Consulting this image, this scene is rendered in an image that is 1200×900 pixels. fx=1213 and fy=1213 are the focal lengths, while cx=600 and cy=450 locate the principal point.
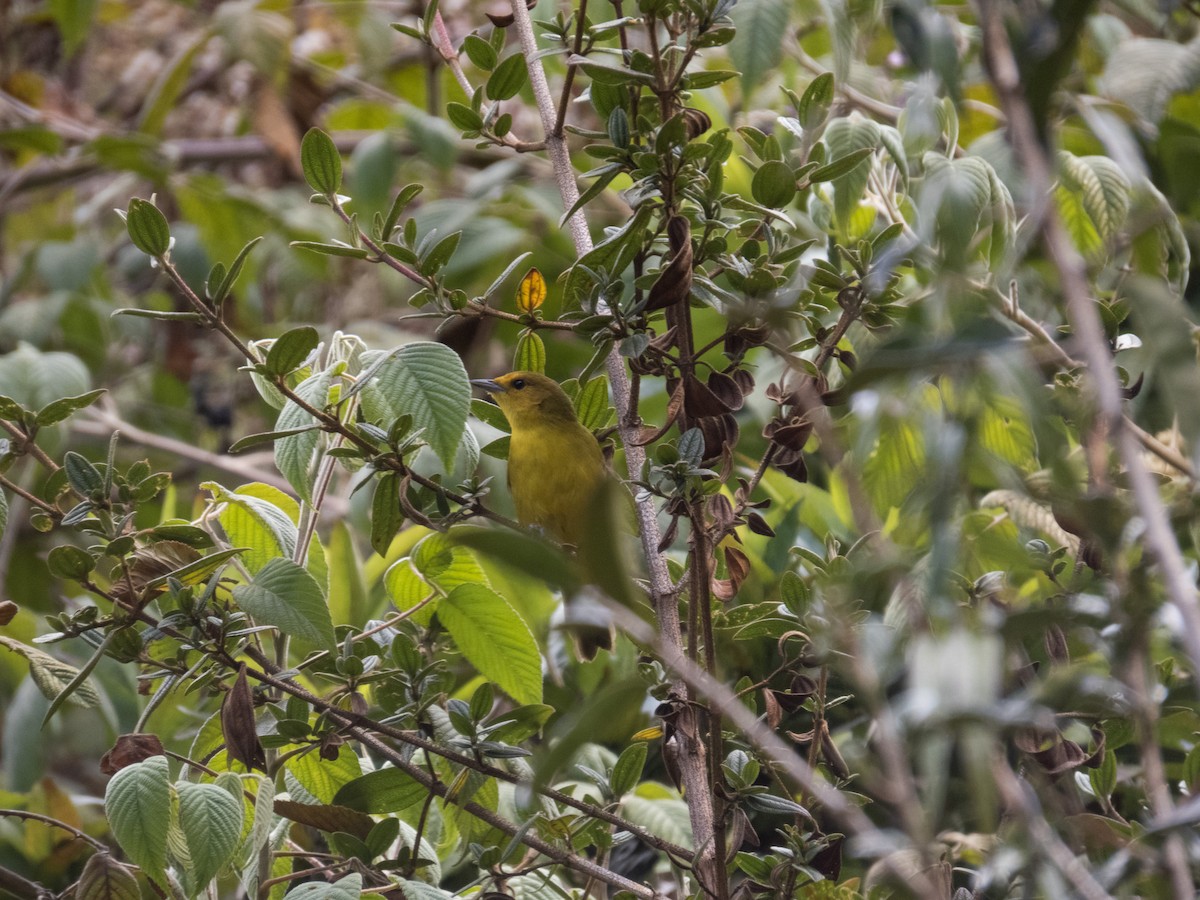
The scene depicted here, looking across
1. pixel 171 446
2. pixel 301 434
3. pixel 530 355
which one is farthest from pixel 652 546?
pixel 171 446

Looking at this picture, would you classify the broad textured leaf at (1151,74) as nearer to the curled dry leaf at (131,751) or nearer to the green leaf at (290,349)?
the green leaf at (290,349)

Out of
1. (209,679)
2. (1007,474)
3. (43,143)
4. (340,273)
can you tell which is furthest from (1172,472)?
(340,273)

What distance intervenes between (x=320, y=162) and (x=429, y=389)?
0.89 ft

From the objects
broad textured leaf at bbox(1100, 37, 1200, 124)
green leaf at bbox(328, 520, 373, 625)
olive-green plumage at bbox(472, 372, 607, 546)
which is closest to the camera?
broad textured leaf at bbox(1100, 37, 1200, 124)

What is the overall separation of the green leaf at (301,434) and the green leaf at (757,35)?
0.81m

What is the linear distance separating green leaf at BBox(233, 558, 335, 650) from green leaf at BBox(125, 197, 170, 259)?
33 cm

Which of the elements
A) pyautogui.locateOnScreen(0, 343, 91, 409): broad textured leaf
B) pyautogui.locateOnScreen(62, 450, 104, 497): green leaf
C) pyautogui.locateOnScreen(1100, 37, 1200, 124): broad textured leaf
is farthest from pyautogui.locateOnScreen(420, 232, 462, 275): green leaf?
pyautogui.locateOnScreen(0, 343, 91, 409): broad textured leaf

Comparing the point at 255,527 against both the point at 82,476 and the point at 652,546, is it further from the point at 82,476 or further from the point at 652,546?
the point at 652,546

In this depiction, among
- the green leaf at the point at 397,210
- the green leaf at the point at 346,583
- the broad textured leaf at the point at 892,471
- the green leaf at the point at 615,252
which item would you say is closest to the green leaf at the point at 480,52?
the green leaf at the point at 397,210

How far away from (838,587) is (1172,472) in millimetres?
793

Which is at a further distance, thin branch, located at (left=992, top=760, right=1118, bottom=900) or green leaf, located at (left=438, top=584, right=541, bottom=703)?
green leaf, located at (left=438, top=584, right=541, bottom=703)

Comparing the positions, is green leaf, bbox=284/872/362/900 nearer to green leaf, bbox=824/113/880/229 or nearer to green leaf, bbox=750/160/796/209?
green leaf, bbox=750/160/796/209

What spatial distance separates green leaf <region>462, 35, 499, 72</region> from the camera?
4.27ft

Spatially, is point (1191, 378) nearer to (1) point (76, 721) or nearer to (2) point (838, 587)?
(2) point (838, 587)
